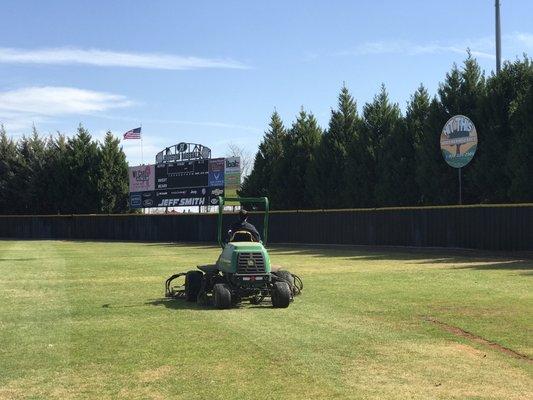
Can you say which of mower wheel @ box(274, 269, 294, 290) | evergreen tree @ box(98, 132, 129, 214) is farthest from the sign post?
evergreen tree @ box(98, 132, 129, 214)

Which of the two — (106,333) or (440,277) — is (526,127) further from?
(106,333)

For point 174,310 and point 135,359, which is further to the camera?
point 174,310

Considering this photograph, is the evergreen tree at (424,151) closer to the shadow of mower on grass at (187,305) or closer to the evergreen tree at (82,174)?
the shadow of mower on grass at (187,305)

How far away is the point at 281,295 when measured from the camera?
12.2 m

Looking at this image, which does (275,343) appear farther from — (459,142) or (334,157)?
(334,157)

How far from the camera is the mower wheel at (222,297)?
12266 millimetres

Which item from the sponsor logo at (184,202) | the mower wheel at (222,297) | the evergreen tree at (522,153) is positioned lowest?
the mower wheel at (222,297)

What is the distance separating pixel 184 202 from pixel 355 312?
135ft

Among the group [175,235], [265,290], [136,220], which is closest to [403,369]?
[265,290]

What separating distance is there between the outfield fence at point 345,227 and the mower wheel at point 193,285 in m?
15.5

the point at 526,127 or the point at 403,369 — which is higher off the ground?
the point at 526,127

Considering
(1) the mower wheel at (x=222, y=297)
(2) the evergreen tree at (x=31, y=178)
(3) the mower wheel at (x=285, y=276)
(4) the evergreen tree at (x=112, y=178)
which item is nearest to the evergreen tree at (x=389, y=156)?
(3) the mower wheel at (x=285, y=276)

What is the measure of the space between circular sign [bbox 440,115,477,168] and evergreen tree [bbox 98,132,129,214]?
35.9m

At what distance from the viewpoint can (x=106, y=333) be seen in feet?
32.8
